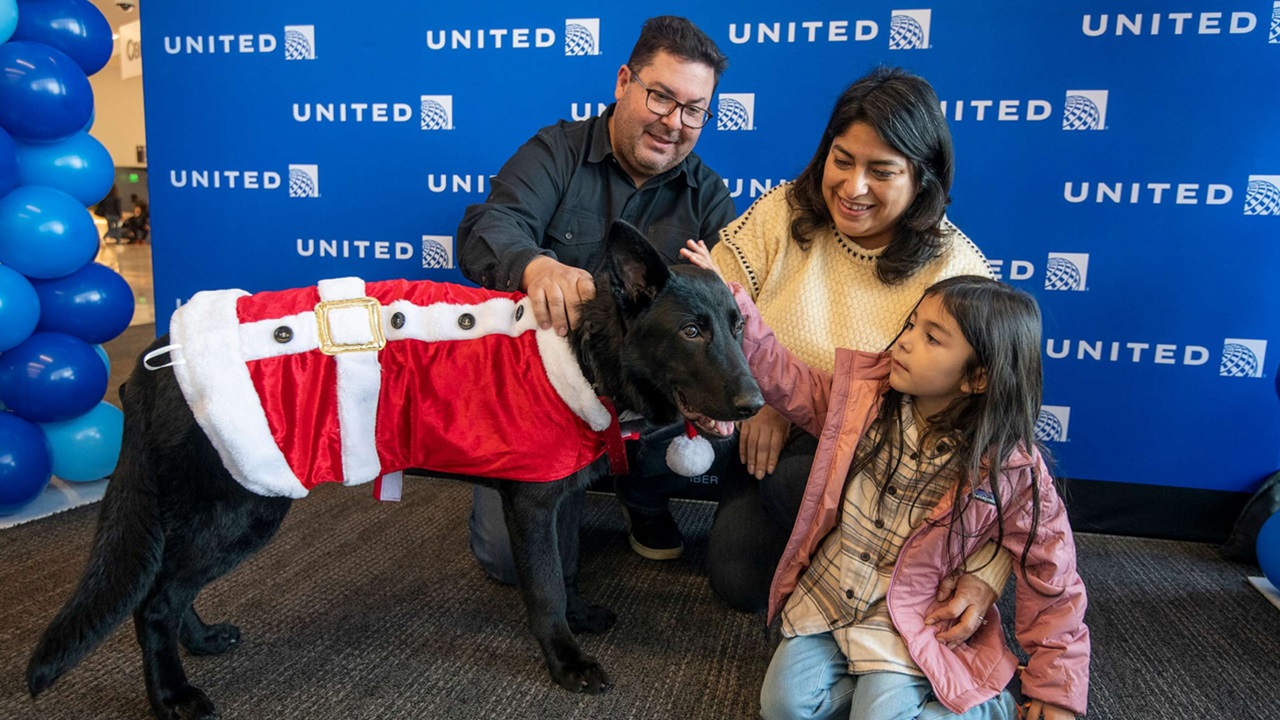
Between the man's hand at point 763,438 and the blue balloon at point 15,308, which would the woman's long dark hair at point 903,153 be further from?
the blue balloon at point 15,308

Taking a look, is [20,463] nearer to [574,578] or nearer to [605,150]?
[574,578]

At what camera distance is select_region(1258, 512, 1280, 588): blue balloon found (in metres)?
2.02

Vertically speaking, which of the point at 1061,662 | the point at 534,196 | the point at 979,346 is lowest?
the point at 1061,662

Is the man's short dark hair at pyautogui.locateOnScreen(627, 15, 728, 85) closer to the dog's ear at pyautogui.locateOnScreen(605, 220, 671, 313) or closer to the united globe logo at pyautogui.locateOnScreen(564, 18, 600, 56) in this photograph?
the united globe logo at pyautogui.locateOnScreen(564, 18, 600, 56)

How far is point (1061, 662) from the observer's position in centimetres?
135

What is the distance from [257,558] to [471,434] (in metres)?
1.18

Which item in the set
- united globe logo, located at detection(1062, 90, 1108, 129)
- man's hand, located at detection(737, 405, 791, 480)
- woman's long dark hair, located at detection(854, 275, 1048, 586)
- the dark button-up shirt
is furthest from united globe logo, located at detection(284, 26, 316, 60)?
united globe logo, located at detection(1062, 90, 1108, 129)

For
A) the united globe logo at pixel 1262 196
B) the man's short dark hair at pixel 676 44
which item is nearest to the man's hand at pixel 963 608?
the man's short dark hair at pixel 676 44

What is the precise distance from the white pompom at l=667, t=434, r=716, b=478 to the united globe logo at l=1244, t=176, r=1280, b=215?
2068mm

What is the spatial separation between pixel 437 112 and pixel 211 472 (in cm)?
183

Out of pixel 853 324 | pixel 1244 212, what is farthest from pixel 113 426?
pixel 1244 212

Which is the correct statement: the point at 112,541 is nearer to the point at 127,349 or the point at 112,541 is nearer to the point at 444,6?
the point at 444,6

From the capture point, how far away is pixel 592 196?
228cm

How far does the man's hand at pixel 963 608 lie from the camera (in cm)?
146
